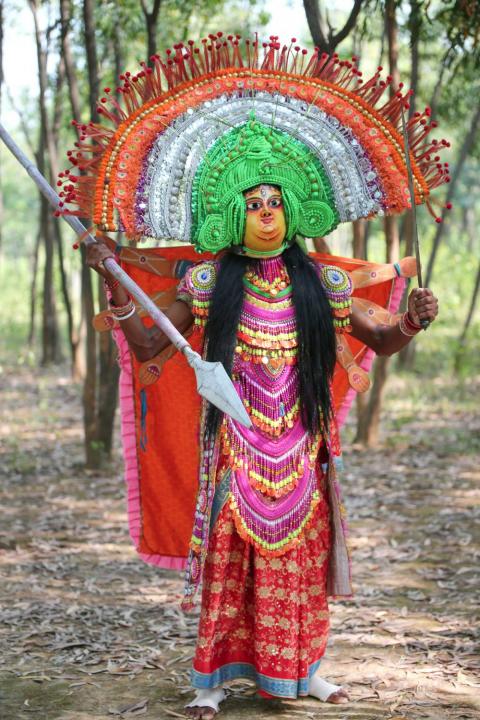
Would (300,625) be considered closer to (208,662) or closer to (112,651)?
(208,662)

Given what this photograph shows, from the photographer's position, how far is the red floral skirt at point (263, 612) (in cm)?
331

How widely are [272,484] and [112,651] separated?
1.25m

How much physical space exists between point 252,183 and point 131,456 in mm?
1291

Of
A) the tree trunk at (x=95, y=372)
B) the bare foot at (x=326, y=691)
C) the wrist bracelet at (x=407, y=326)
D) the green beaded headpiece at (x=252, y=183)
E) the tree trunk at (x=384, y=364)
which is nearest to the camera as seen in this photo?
the green beaded headpiece at (x=252, y=183)

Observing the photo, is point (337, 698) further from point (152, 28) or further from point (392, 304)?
point (152, 28)

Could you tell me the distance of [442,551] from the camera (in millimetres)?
5445

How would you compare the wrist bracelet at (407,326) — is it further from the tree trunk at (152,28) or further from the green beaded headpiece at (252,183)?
the tree trunk at (152,28)

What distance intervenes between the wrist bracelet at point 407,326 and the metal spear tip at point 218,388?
2.53 feet

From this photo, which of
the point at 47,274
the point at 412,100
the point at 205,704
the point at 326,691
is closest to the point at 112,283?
the point at 205,704

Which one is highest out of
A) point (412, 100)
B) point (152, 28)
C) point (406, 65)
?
point (406, 65)

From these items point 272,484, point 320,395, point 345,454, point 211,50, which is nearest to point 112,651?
point 272,484

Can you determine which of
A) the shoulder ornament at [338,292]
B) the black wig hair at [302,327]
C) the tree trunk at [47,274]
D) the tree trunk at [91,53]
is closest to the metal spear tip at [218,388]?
the black wig hair at [302,327]

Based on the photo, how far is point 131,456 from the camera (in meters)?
3.90

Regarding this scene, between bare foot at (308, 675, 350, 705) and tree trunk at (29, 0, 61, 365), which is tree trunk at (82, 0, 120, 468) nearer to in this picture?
tree trunk at (29, 0, 61, 365)
